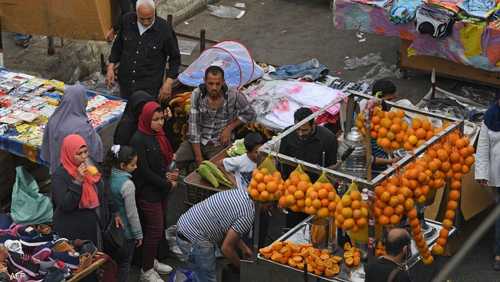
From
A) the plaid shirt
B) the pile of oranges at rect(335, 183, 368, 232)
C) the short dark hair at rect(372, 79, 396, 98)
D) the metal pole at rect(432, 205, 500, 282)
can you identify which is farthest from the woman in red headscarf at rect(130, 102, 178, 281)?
the metal pole at rect(432, 205, 500, 282)

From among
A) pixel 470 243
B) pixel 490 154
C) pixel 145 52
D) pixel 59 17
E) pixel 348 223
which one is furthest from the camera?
pixel 59 17

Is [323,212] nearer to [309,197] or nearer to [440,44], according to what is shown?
[309,197]

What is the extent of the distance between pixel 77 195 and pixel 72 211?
0.16 meters

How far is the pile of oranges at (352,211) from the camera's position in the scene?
5.90 metres

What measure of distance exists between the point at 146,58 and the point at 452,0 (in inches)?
133

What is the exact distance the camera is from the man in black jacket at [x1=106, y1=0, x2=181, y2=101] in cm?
870

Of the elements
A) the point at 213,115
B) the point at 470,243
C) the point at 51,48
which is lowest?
the point at 51,48

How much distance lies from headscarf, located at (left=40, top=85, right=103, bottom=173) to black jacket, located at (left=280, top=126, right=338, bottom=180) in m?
1.56

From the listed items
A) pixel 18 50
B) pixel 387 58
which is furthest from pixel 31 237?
pixel 387 58

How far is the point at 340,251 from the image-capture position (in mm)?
6652

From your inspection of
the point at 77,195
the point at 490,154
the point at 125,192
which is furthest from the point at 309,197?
the point at 490,154

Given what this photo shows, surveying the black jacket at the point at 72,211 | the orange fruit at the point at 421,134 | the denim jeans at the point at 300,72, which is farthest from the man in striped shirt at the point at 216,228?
the denim jeans at the point at 300,72

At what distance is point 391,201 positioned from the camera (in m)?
5.95

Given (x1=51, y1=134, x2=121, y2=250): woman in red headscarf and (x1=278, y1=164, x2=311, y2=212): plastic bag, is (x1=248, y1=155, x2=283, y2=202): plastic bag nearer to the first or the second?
(x1=278, y1=164, x2=311, y2=212): plastic bag
